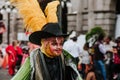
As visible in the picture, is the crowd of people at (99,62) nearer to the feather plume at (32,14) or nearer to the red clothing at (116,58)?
the red clothing at (116,58)

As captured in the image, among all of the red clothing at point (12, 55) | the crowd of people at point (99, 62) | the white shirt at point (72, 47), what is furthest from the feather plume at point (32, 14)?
the red clothing at point (12, 55)

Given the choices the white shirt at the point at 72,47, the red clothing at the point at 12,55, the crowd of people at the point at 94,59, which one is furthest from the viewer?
the red clothing at the point at 12,55

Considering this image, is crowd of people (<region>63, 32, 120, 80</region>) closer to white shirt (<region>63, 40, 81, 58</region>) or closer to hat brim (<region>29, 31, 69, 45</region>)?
white shirt (<region>63, 40, 81, 58</region>)

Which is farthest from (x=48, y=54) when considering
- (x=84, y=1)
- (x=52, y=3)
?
(x=84, y=1)

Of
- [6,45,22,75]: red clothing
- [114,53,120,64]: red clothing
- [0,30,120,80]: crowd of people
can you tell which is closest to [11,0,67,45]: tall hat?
[0,30,120,80]: crowd of people

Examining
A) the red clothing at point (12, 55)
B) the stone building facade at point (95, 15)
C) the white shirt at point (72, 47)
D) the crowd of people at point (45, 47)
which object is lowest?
the stone building facade at point (95, 15)

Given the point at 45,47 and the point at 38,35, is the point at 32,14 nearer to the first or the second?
the point at 38,35

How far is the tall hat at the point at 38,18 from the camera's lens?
487 centimetres

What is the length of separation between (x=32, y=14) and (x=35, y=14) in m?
0.03

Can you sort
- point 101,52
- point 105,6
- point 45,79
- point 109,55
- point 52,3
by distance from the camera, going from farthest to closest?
point 105,6 < point 109,55 < point 101,52 < point 52,3 < point 45,79

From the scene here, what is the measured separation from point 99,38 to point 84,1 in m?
17.6

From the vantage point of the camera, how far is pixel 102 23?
28875 millimetres

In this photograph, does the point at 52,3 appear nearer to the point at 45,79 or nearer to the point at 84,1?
the point at 45,79

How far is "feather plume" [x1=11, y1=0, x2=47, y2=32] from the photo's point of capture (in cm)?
501
